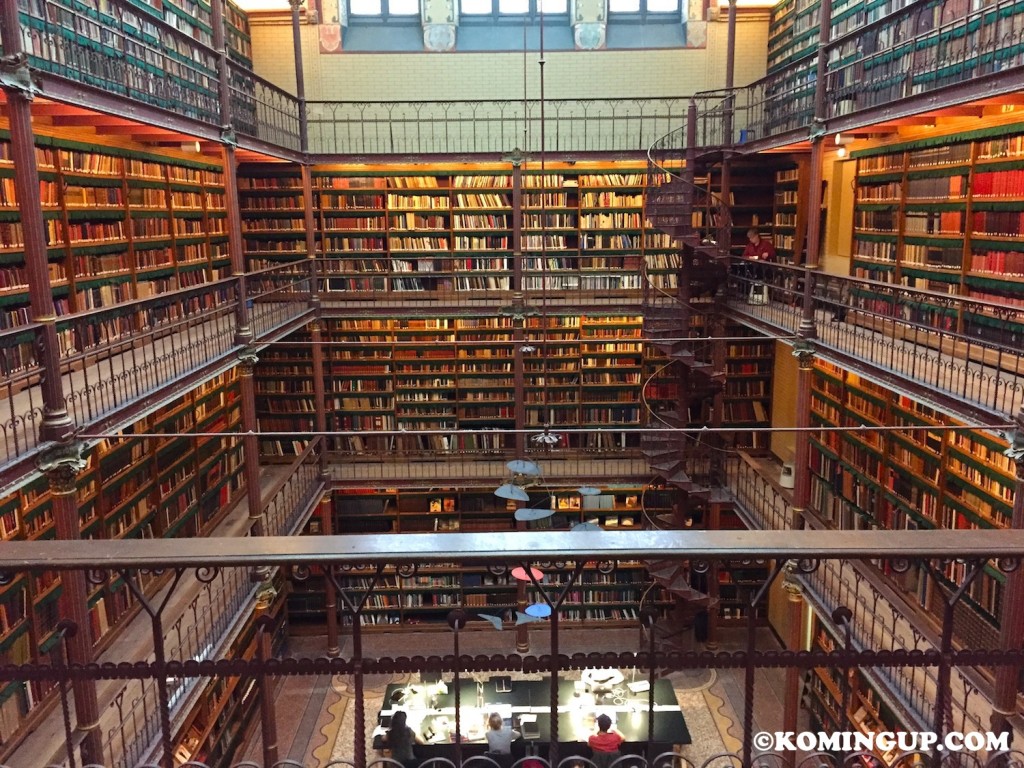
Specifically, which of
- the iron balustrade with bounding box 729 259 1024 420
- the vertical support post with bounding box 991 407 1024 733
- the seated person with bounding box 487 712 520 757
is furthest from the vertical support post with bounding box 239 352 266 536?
the vertical support post with bounding box 991 407 1024 733

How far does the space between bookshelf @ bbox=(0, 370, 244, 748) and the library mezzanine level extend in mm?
38

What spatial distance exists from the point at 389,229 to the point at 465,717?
18.6 feet

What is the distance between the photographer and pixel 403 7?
10.3 metres

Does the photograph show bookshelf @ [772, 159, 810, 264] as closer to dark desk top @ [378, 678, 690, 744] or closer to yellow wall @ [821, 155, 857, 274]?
yellow wall @ [821, 155, 857, 274]

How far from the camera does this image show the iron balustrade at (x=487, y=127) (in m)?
10.2

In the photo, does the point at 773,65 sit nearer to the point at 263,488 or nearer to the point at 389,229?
the point at 389,229

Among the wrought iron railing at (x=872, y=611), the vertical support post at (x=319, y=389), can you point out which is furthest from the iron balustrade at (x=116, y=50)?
the wrought iron railing at (x=872, y=611)

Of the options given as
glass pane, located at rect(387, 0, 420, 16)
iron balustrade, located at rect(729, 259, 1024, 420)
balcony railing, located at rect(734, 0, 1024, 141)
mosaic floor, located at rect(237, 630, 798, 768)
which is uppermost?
glass pane, located at rect(387, 0, 420, 16)

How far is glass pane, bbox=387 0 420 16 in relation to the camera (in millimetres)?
10289

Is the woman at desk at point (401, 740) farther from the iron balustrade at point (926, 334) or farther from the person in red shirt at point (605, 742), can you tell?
the iron balustrade at point (926, 334)

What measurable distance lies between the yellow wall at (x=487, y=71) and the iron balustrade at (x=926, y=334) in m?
3.35

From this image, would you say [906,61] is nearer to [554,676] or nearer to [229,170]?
[229,170]

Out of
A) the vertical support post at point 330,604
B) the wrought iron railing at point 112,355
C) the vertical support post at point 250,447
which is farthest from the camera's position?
the vertical support post at point 330,604

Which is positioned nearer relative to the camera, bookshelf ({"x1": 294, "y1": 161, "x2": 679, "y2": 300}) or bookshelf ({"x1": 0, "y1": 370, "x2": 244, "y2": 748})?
bookshelf ({"x1": 0, "y1": 370, "x2": 244, "y2": 748})
